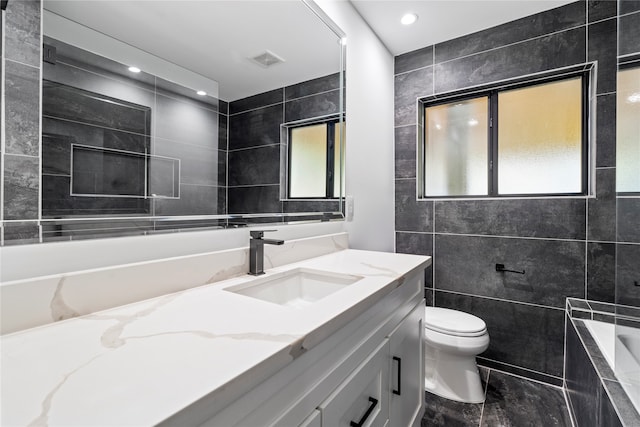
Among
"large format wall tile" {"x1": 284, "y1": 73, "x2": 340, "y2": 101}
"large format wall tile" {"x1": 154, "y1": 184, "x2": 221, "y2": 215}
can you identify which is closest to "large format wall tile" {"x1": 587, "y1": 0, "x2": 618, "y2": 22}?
"large format wall tile" {"x1": 284, "y1": 73, "x2": 340, "y2": 101}

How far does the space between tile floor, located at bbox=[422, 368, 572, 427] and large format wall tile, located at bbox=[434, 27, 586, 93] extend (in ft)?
6.76

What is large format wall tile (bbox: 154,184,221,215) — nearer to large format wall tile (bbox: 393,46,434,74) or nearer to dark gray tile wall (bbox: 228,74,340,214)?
dark gray tile wall (bbox: 228,74,340,214)

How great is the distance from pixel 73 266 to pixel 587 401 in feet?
6.65

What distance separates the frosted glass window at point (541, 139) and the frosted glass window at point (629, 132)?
0.72 m

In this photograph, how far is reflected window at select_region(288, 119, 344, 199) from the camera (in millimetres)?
1488

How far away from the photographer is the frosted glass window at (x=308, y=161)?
1.48 metres

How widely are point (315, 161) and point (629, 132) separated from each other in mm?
1386

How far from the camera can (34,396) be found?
0.40m

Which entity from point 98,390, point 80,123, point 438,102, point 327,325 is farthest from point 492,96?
point 98,390

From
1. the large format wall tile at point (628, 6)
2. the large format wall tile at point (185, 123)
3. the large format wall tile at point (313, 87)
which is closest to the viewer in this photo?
the large format wall tile at point (185, 123)

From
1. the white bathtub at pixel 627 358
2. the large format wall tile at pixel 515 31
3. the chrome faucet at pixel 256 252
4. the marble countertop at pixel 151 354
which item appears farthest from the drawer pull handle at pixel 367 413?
the large format wall tile at pixel 515 31

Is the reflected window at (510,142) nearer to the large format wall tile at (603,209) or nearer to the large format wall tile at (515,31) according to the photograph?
the large format wall tile at (603,209)

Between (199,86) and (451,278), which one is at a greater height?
(199,86)

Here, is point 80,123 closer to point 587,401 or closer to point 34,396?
point 34,396
